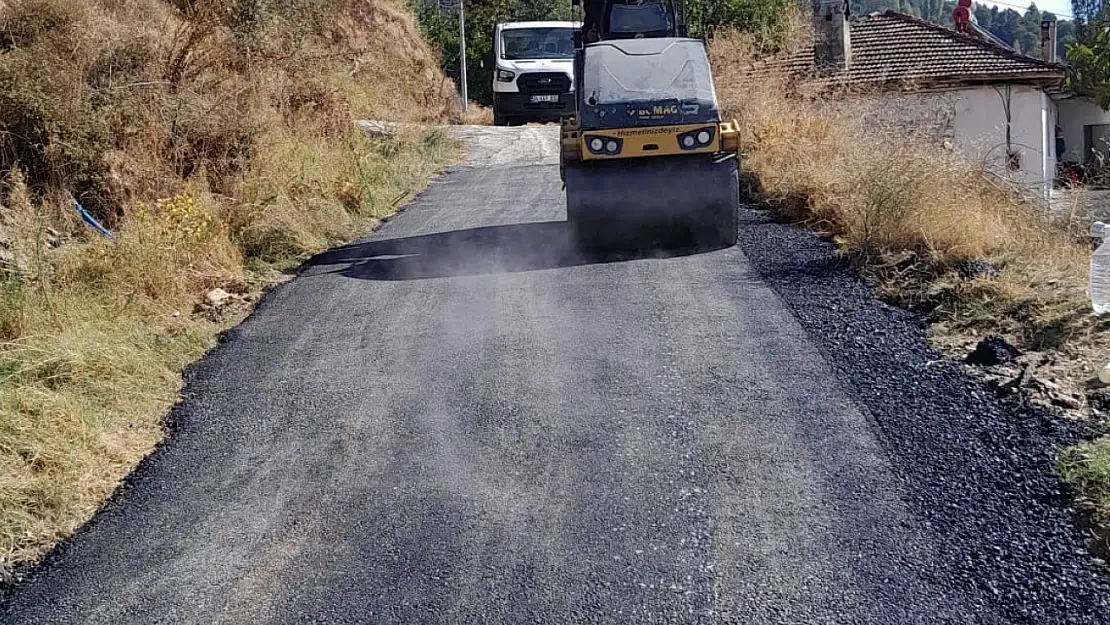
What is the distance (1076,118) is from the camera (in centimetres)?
3591

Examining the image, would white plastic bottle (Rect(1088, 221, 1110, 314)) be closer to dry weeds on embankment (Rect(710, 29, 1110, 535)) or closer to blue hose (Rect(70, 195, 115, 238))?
dry weeds on embankment (Rect(710, 29, 1110, 535))

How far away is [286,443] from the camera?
6652mm

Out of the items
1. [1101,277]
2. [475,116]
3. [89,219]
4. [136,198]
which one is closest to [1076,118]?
[475,116]

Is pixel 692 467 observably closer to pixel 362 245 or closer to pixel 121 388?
pixel 121 388

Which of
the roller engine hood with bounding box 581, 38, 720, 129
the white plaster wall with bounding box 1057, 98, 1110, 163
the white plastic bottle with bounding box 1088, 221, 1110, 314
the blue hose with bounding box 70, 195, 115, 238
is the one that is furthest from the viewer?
the white plaster wall with bounding box 1057, 98, 1110, 163

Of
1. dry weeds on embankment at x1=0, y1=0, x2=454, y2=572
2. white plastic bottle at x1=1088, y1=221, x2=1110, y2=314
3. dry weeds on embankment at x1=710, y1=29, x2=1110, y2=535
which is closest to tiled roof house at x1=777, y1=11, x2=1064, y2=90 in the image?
dry weeds on embankment at x1=710, y1=29, x2=1110, y2=535

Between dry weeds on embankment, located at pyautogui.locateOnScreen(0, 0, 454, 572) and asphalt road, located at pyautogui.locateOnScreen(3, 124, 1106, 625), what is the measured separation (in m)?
0.39

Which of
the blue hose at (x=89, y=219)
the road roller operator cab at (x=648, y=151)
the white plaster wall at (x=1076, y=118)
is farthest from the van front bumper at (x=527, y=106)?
the white plaster wall at (x=1076, y=118)

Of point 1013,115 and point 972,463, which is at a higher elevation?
point 1013,115

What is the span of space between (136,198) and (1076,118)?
3211 cm

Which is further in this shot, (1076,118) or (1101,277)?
(1076,118)

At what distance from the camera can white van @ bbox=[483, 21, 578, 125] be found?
2247 cm

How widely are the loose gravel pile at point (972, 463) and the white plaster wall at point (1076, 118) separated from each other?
3012 cm

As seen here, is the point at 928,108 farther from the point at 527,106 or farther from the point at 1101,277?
the point at 1101,277
